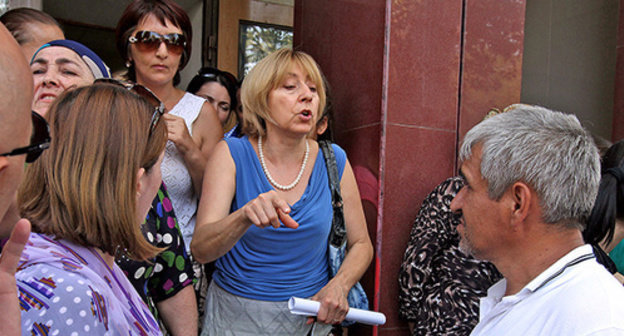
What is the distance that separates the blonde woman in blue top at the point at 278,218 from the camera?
2410mm

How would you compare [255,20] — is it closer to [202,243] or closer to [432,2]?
[432,2]

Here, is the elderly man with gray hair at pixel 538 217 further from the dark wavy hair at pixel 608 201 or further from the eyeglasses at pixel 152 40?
the eyeglasses at pixel 152 40

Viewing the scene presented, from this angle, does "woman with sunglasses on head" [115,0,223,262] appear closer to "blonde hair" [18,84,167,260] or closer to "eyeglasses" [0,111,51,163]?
"blonde hair" [18,84,167,260]

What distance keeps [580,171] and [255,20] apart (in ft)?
15.0

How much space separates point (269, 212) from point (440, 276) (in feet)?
3.76

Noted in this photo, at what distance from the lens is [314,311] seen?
2.32m

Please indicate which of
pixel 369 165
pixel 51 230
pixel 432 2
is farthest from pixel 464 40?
pixel 51 230

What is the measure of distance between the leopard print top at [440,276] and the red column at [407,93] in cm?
23

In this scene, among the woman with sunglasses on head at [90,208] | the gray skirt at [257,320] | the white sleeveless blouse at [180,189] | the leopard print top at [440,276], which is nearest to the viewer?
the woman with sunglasses on head at [90,208]

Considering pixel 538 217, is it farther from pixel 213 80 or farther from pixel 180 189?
pixel 213 80

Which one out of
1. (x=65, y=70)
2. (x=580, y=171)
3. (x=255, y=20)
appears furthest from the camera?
(x=255, y=20)

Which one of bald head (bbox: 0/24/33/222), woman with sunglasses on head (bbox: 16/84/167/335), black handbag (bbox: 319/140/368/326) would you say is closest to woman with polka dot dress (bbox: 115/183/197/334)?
woman with sunglasses on head (bbox: 16/84/167/335)

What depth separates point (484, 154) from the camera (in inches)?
68.1

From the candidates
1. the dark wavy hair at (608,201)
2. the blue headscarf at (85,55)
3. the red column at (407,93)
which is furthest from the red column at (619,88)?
the blue headscarf at (85,55)
